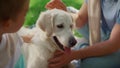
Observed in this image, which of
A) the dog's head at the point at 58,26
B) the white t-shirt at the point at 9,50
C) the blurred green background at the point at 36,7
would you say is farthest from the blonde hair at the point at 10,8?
the blurred green background at the point at 36,7

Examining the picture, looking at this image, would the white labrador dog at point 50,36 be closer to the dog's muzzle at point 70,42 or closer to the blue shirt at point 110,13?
the dog's muzzle at point 70,42

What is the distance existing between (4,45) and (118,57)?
724 mm

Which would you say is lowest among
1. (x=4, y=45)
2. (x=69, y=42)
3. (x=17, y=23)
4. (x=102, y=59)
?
(x=102, y=59)

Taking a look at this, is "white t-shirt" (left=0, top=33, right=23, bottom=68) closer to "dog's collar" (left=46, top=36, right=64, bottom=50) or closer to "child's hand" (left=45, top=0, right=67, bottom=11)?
"dog's collar" (left=46, top=36, right=64, bottom=50)

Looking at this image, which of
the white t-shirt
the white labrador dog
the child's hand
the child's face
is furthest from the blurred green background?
the child's face

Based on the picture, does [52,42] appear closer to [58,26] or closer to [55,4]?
[58,26]

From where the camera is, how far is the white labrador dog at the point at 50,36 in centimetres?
172

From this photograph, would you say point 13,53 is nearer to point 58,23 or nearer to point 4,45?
point 4,45

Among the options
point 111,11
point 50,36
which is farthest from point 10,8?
point 111,11

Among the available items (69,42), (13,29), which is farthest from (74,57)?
(13,29)

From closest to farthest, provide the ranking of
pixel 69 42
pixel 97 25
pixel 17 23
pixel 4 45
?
pixel 17 23 → pixel 4 45 → pixel 69 42 → pixel 97 25

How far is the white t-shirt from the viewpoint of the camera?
1240 mm

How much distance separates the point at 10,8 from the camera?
1000 millimetres

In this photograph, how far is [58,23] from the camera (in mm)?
1735
